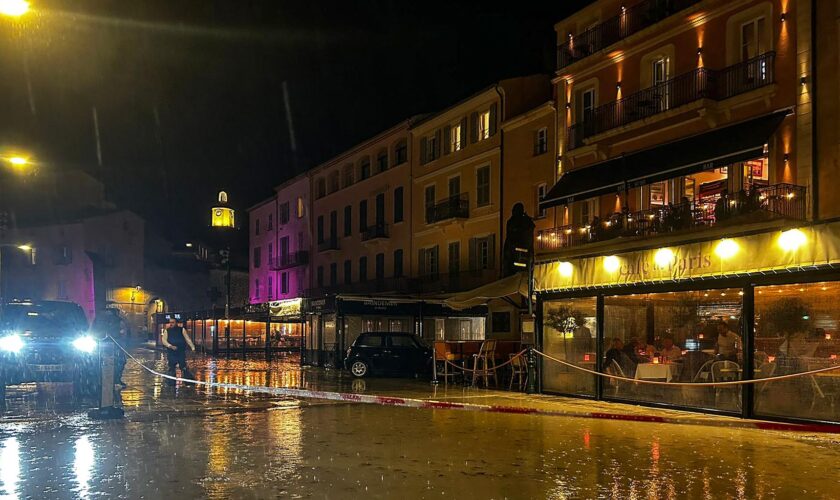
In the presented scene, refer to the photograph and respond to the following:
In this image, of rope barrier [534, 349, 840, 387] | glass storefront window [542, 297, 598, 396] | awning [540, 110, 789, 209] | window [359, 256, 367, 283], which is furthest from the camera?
window [359, 256, 367, 283]

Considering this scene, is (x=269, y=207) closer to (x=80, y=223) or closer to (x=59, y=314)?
(x=80, y=223)

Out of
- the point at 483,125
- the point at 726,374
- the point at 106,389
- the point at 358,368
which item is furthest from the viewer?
the point at 483,125

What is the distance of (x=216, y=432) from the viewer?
11875mm

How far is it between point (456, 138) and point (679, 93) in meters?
17.1

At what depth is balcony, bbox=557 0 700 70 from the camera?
21647 mm

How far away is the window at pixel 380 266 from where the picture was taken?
44.2 metres

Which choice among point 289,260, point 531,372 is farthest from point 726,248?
point 289,260

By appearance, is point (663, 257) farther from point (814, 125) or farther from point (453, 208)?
point (453, 208)

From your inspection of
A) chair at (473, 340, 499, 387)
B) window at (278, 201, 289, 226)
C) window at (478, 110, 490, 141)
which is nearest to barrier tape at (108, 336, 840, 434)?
chair at (473, 340, 499, 387)

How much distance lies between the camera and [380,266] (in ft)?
146

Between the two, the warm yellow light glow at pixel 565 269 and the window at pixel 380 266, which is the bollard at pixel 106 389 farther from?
the window at pixel 380 266

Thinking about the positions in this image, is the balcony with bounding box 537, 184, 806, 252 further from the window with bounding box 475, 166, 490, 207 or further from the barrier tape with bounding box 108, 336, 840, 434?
the window with bounding box 475, 166, 490, 207

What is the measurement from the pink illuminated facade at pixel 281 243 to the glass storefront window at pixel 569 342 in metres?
36.7

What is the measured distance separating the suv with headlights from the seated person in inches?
473
